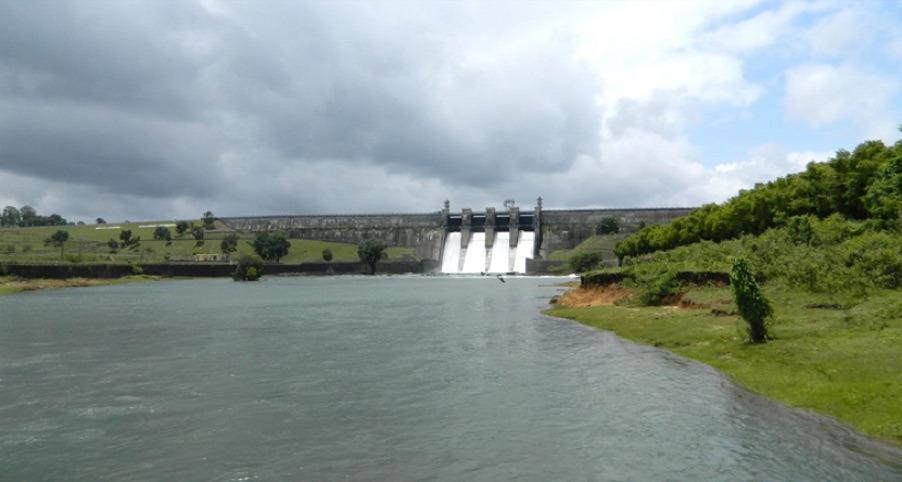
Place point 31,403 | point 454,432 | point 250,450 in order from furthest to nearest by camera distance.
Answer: point 31,403, point 454,432, point 250,450

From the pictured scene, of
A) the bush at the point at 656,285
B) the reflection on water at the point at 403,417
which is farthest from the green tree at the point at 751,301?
the bush at the point at 656,285

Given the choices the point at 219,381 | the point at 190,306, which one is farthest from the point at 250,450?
the point at 190,306

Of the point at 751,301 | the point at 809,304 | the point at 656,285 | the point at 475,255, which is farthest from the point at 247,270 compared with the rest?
the point at 751,301

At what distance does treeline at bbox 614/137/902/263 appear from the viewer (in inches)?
1889

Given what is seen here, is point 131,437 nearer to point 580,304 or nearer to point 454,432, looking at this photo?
point 454,432

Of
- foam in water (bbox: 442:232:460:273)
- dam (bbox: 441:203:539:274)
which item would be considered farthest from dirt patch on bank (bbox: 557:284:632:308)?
foam in water (bbox: 442:232:460:273)

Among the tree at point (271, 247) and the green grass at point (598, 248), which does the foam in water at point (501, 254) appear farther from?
the tree at point (271, 247)

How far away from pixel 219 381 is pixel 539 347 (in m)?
13.4

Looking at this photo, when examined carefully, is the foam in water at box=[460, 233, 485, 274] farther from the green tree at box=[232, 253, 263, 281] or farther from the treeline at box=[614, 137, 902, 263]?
the treeline at box=[614, 137, 902, 263]

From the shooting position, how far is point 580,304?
165 ft

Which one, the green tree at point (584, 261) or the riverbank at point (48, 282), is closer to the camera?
the riverbank at point (48, 282)

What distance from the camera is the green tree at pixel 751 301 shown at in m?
23.1

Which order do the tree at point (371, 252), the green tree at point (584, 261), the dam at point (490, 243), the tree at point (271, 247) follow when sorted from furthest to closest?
the tree at point (271, 247) < the dam at point (490, 243) < the tree at point (371, 252) < the green tree at point (584, 261)

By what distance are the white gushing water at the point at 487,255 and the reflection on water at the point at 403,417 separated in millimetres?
147005
